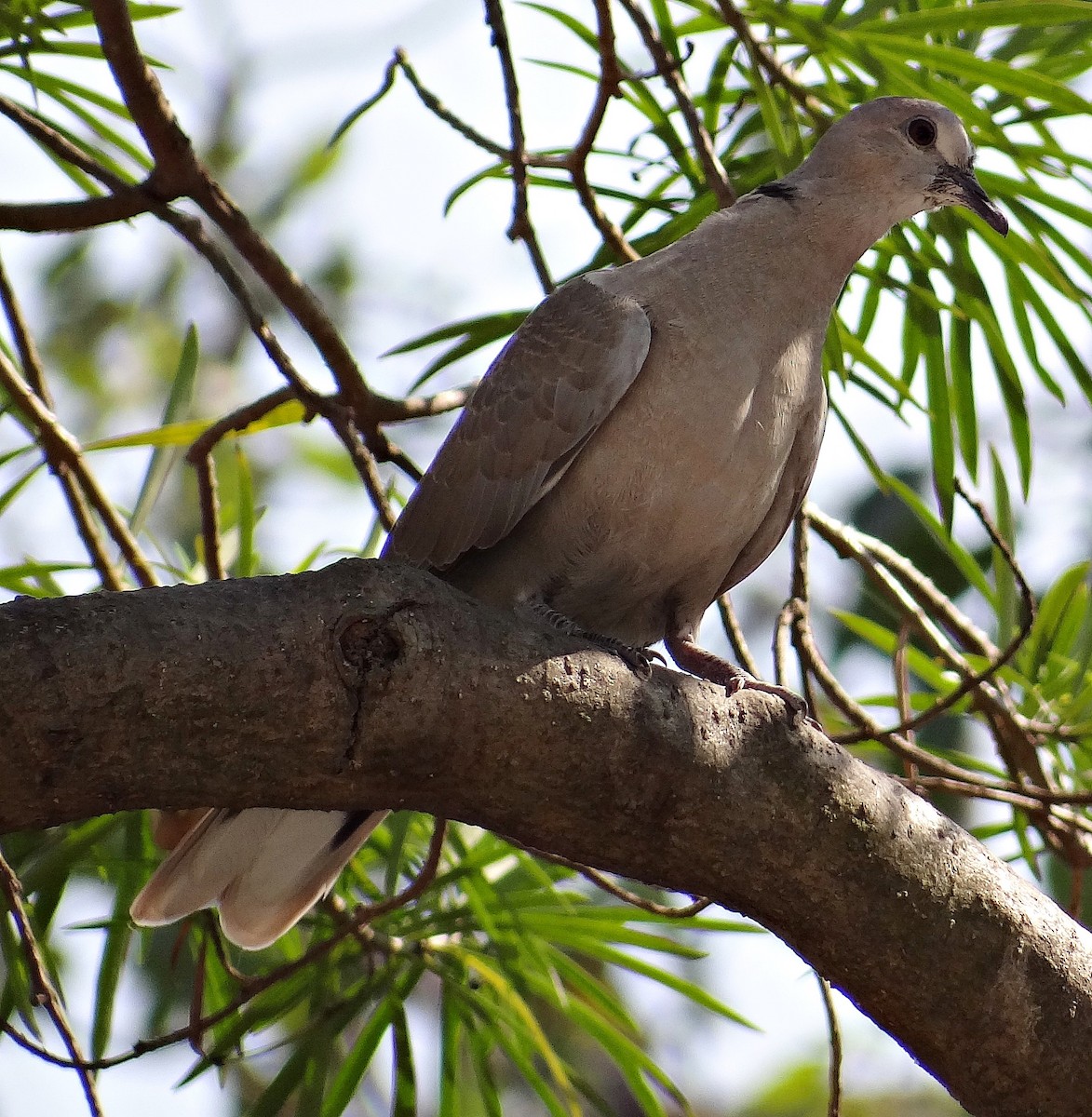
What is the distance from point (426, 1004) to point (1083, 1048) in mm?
4405

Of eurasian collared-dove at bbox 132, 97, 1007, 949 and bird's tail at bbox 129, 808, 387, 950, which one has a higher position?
eurasian collared-dove at bbox 132, 97, 1007, 949

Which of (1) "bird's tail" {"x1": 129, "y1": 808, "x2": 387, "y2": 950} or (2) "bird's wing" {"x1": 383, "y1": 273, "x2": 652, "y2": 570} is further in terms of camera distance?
(2) "bird's wing" {"x1": 383, "y1": 273, "x2": 652, "y2": 570}

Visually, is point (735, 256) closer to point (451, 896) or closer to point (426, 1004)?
point (451, 896)

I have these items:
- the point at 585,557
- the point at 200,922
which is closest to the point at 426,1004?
the point at 200,922

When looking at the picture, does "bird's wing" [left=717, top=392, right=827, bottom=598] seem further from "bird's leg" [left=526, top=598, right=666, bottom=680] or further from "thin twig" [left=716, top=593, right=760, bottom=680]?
"bird's leg" [left=526, top=598, right=666, bottom=680]

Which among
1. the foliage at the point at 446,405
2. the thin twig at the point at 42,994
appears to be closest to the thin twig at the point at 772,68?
the foliage at the point at 446,405

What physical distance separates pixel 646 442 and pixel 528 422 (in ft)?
0.67

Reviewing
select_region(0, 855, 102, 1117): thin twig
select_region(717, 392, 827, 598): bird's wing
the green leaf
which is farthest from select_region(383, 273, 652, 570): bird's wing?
select_region(0, 855, 102, 1117): thin twig

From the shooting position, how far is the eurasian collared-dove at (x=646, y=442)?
7.09 ft

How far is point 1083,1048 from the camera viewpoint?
66.1 inches

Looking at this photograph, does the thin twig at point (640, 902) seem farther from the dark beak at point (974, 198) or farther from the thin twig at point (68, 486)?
the dark beak at point (974, 198)

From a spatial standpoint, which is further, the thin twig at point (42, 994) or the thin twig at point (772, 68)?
the thin twig at point (772, 68)

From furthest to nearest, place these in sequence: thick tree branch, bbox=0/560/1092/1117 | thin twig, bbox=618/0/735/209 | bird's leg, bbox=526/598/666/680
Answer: thin twig, bbox=618/0/735/209 < bird's leg, bbox=526/598/666/680 < thick tree branch, bbox=0/560/1092/1117

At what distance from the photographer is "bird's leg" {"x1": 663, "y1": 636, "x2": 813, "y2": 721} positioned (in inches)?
72.3
